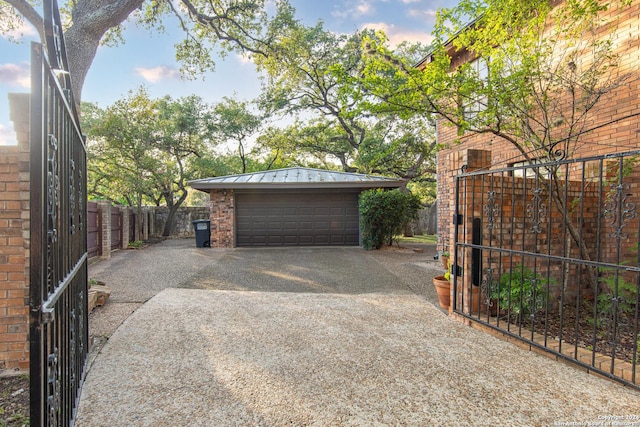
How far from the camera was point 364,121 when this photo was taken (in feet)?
60.2

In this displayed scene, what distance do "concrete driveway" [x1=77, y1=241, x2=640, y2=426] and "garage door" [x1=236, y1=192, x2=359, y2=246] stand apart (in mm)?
6557

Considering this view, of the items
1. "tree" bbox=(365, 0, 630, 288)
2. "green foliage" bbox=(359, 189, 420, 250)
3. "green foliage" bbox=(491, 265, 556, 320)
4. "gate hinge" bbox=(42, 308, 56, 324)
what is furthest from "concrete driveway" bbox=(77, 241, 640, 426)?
"green foliage" bbox=(359, 189, 420, 250)

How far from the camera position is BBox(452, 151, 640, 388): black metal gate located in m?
3.08

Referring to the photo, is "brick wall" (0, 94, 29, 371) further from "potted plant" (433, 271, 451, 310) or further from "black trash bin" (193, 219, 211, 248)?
"black trash bin" (193, 219, 211, 248)

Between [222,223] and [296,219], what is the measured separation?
8.47 ft

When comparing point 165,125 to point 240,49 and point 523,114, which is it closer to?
point 240,49

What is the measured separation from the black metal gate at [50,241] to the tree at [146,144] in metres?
12.2

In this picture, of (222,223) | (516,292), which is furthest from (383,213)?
(516,292)

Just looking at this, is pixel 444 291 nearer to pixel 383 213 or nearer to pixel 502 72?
pixel 502 72

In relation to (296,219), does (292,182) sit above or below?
above

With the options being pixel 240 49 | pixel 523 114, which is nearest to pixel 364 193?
pixel 240 49

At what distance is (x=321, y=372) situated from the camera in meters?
2.64

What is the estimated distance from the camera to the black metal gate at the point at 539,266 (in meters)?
3.08

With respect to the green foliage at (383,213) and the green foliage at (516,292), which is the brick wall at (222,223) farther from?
the green foliage at (516,292)
